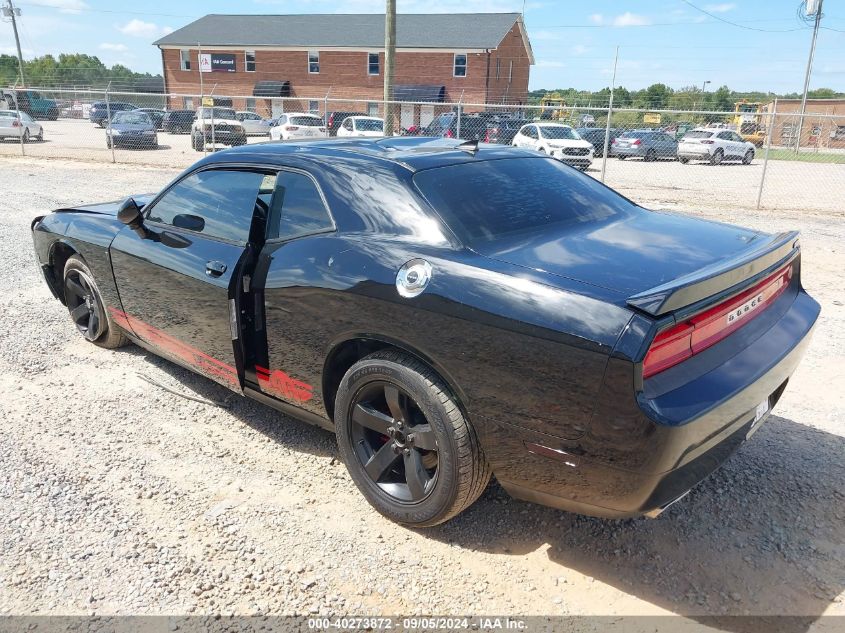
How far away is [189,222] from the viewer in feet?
11.8

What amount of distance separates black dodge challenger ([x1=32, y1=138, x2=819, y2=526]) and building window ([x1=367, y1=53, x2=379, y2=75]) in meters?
43.1

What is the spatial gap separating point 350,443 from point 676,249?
5.47ft

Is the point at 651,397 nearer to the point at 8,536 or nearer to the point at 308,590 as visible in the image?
the point at 308,590

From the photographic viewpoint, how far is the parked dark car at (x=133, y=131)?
24.3 meters

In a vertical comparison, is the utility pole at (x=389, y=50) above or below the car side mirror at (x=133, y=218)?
above

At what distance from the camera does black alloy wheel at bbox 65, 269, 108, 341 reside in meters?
4.54

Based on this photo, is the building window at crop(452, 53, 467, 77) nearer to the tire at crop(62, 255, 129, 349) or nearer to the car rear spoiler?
the tire at crop(62, 255, 129, 349)

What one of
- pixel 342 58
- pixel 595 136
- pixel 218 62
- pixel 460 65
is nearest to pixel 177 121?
pixel 218 62

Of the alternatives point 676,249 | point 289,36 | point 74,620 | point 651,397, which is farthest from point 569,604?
point 289,36

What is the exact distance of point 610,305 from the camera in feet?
6.83

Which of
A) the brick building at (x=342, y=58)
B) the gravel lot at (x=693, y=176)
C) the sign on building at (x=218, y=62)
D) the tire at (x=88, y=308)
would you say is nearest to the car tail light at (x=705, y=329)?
the tire at (x=88, y=308)

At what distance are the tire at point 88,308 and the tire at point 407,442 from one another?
2526 millimetres

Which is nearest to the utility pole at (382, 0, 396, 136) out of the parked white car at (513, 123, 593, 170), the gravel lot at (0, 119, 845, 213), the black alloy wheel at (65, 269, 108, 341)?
the gravel lot at (0, 119, 845, 213)

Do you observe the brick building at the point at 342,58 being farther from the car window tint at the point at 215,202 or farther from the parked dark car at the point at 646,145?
the car window tint at the point at 215,202
